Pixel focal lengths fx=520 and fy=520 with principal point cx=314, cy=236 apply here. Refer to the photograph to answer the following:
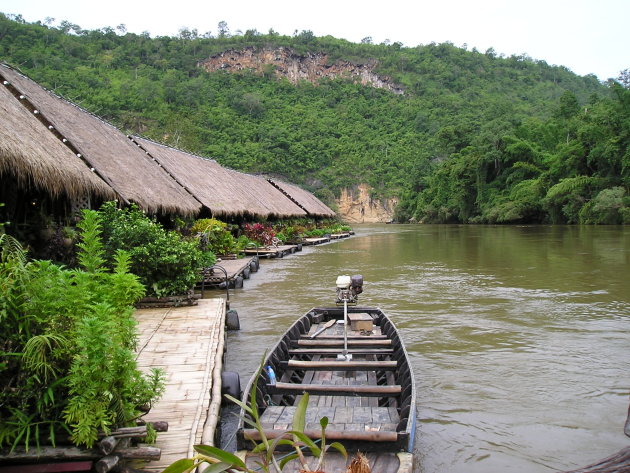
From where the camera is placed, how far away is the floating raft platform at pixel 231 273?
12537 mm

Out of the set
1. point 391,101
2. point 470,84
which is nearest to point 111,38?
point 391,101

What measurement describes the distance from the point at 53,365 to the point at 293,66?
102081 mm

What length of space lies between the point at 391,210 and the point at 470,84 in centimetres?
3404

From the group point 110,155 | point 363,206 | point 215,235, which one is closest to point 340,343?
point 110,155

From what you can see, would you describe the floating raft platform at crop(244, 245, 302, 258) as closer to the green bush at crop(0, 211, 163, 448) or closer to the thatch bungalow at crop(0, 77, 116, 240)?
the thatch bungalow at crop(0, 77, 116, 240)

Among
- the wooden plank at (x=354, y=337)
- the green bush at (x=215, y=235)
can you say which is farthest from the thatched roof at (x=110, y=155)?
the wooden plank at (x=354, y=337)

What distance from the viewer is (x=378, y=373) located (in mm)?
5891

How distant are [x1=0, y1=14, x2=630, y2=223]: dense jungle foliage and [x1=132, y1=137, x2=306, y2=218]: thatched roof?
1768 cm

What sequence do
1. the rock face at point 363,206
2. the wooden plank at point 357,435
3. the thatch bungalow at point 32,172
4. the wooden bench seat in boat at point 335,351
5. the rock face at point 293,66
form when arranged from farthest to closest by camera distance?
the rock face at point 293,66 < the rock face at point 363,206 < the thatch bungalow at point 32,172 < the wooden bench seat in boat at point 335,351 < the wooden plank at point 357,435

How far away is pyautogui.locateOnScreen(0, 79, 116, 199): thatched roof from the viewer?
780cm

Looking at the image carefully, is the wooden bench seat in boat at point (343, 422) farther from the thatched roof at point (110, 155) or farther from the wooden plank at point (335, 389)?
the thatched roof at point (110, 155)

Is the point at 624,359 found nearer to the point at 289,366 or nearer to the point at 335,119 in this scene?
the point at 289,366

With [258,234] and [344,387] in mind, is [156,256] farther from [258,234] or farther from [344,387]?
[258,234]

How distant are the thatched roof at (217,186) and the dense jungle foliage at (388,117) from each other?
1768cm
